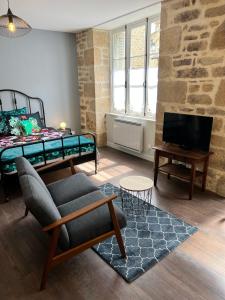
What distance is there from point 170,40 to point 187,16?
13.7 inches

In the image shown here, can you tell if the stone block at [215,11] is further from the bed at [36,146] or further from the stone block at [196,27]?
the bed at [36,146]

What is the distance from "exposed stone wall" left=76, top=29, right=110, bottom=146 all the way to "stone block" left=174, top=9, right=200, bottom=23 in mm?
2035

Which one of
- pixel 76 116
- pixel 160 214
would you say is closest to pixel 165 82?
pixel 160 214

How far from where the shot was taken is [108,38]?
4.73 m

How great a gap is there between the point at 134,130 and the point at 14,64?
8.67ft

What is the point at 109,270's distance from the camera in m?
1.85

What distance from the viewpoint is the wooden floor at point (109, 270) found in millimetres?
1649

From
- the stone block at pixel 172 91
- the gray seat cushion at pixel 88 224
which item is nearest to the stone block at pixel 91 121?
the stone block at pixel 172 91

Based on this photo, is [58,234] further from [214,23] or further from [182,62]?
[214,23]

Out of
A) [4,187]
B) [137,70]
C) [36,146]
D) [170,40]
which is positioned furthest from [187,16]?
[4,187]

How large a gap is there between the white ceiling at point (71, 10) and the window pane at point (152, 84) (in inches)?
35.4

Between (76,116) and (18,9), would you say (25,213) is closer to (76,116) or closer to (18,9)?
(18,9)

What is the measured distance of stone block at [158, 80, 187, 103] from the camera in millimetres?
3129

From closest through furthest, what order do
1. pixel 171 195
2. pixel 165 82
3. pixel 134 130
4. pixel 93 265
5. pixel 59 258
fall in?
pixel 59 258
pixel 93 265
pixel 171 195
pixel 165 82
pixel 134 130
